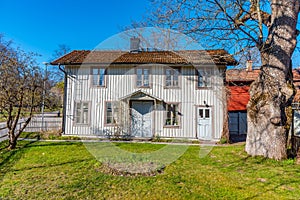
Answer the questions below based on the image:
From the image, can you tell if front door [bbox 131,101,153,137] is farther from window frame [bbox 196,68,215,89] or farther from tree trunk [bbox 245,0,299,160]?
tree trunk [bbox 245,0,299,160]

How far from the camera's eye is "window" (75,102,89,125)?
12.5 m

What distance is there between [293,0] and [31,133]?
1574cm

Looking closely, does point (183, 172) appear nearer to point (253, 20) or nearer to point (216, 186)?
point (216, 186)

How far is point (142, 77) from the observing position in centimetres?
1253

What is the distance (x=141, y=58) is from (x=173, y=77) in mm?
2676

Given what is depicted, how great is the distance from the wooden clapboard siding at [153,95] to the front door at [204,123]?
0.26 metres

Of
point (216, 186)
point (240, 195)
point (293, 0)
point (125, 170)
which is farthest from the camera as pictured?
point (293, 0)

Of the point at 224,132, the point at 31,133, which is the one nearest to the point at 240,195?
the point at 224,132

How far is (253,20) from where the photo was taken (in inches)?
304

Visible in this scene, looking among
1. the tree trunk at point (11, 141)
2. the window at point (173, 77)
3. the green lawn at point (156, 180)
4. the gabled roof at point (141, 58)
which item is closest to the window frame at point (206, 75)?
the gabled roof at point (141, 58)

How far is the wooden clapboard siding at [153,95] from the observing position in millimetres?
11938

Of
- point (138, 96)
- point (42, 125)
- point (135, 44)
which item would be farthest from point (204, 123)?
point (42, 125)

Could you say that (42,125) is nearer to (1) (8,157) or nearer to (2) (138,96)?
(1) (8,157)

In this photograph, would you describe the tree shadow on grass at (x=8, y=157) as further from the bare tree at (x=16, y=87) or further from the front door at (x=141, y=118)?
the front door at (x=141, y=118)
